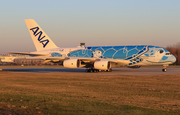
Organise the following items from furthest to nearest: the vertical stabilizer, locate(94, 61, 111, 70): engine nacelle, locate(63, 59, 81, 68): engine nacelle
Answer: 1. the vertical stabilizer
2. locate(63, 59, 81, 68): engine nacelle
3. locate(94, 61, 111, 70): engine nacelle

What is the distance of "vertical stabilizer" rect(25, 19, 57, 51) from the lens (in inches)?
1561

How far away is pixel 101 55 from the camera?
3653cm

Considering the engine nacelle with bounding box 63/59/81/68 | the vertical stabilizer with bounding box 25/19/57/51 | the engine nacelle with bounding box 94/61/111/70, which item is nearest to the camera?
the engine nacelle with bounding box 94/61/111/70

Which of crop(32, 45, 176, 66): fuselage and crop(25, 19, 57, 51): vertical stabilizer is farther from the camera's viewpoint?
crop(25, 19, 57, 51): vertical stabilizer

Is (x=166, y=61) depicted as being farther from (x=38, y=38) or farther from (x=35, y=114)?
(x=35, y=114)

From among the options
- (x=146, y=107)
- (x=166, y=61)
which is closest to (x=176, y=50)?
(x=166, y=61)

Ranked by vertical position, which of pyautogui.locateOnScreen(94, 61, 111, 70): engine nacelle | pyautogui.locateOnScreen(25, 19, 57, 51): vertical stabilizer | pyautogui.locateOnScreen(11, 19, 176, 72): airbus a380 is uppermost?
pyautogui.locateOnScreen(25, 19, 57, 51): vertical stabilizer

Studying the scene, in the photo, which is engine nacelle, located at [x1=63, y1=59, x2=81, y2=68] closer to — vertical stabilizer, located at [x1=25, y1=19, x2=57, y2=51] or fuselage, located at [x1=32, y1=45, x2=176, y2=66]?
fuselage, located at [x1=32, y1=45, x2=176, y2=66]

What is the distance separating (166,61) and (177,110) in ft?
91.0

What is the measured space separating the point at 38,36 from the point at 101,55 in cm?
1209

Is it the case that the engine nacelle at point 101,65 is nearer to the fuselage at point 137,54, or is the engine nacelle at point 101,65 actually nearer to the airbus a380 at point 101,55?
the airbus a380 at point 101,55

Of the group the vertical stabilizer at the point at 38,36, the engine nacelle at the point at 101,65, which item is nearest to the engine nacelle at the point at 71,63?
the engine nacelle at the point at 101,65

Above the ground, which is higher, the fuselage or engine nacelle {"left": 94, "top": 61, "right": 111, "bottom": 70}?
the fuselage

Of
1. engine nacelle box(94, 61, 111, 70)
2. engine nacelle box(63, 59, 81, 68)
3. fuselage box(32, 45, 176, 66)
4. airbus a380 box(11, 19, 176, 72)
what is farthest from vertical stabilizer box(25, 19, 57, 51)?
engine nacelle box(94, 61, 111, 70)
